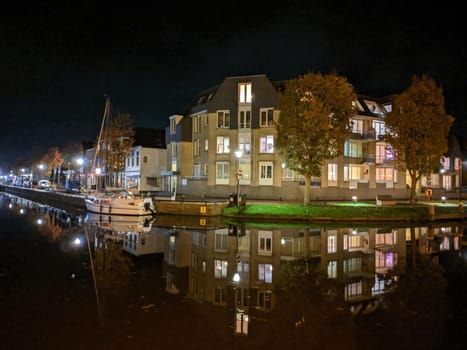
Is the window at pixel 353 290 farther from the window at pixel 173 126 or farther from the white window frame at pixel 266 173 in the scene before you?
the window at pixel 173 126

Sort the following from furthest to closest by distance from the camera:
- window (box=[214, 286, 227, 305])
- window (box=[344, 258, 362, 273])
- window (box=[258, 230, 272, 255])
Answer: window (box=[258, 230, 272, 255]) < window (box=[344, 258, 362, 273]) < window (box=[214, 286, 227, 305])

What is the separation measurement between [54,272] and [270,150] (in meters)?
34.9

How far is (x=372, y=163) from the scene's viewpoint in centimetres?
5088

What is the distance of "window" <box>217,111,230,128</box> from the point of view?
49.6 meters

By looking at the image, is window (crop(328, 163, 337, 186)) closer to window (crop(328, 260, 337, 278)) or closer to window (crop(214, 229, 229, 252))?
window (crop(214, 229, 229, 252))

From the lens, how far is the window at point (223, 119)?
49562mm

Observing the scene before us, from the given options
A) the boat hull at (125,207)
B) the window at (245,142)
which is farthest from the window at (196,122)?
the boat hull at (125,207)

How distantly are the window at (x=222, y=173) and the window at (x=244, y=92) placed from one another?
7849 millimetres

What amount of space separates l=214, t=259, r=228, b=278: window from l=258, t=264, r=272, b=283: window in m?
1.30

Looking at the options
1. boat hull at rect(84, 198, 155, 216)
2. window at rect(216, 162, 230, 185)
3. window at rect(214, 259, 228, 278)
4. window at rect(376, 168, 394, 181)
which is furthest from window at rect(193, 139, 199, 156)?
window at rect(214, 259, 228, 278)

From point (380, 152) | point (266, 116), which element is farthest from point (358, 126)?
point (266, 116)

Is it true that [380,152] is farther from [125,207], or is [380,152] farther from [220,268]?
[220,268]

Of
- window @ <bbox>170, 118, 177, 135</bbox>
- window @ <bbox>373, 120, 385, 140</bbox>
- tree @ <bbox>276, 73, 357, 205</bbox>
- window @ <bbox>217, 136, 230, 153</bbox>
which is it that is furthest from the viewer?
window @ <bbox>170, 118, 177, 135</bbox>

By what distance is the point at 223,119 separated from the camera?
49750 millimetres
